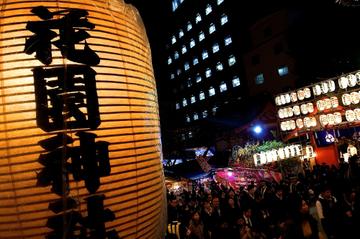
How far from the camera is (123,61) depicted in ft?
8.98

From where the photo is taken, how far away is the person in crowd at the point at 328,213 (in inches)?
328

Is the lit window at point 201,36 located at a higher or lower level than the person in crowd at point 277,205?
higher

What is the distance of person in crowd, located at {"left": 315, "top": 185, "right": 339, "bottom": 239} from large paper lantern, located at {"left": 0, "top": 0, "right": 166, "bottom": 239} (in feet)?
23.4

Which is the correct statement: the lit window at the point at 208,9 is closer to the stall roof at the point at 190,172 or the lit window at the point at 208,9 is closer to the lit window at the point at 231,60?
the lit window at the point at 231,60

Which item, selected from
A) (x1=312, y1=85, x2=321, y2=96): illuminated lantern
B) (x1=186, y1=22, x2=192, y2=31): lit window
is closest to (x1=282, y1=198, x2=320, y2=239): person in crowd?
(x1=312, y1=85, x2=321, y2=96): illuminated lantern

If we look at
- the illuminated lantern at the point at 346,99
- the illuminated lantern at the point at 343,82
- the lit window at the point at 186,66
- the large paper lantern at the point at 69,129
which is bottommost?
the large paper lantern at the point at 69,129

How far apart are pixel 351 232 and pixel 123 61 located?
778 cm

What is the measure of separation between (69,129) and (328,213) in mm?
8188

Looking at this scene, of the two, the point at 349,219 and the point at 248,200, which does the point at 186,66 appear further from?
the point at 349,219

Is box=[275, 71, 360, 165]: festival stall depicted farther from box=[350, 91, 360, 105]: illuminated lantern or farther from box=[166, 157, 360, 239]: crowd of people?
box=[166, 157, 360, 239]: crowd of people

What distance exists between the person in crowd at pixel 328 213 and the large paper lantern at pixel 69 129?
23.4 ft

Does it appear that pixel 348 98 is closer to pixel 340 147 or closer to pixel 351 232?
pixel 340 147

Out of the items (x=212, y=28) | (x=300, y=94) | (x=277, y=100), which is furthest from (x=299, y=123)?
(x=212, y=28)

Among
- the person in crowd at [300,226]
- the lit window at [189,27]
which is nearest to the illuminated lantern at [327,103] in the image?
the person in crowd at [300,226]
